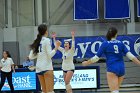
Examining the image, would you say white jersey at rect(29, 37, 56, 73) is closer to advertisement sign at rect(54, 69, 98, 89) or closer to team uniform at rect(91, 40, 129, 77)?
team uniform at rect(91, 40, 129, 77)

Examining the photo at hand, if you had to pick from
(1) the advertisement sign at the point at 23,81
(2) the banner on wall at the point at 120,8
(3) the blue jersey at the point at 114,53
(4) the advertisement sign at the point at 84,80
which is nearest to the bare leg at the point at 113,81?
(3) the blue jersey at the point at 114,53

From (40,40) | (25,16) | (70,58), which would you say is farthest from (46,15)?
(40,40)

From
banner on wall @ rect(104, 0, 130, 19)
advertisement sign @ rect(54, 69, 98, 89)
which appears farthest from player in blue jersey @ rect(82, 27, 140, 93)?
banner on wall @ rect(104, 0, 130, 19)

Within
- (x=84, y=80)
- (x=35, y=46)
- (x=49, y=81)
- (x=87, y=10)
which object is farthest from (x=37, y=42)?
(x=87, y=10)

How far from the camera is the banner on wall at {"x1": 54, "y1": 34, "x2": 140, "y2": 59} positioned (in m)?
18.6

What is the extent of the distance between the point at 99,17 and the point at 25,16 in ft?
14.8

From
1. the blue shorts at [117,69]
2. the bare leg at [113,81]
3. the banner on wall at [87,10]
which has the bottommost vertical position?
the bare leg at [113,81]

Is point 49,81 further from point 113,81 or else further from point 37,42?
point 113,81

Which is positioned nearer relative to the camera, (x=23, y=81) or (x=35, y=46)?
(x=35, y=46)

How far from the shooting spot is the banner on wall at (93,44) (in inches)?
733

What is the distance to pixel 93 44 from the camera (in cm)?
1880

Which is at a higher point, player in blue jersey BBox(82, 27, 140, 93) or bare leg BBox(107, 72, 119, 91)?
player in blue jersey BBox(82, 27, 140, 93)

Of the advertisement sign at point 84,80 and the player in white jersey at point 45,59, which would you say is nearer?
the player in white jersey at point 45,59

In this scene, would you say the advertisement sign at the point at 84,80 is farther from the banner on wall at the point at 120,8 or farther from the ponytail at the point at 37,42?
the ponytail at the point at 37,42
